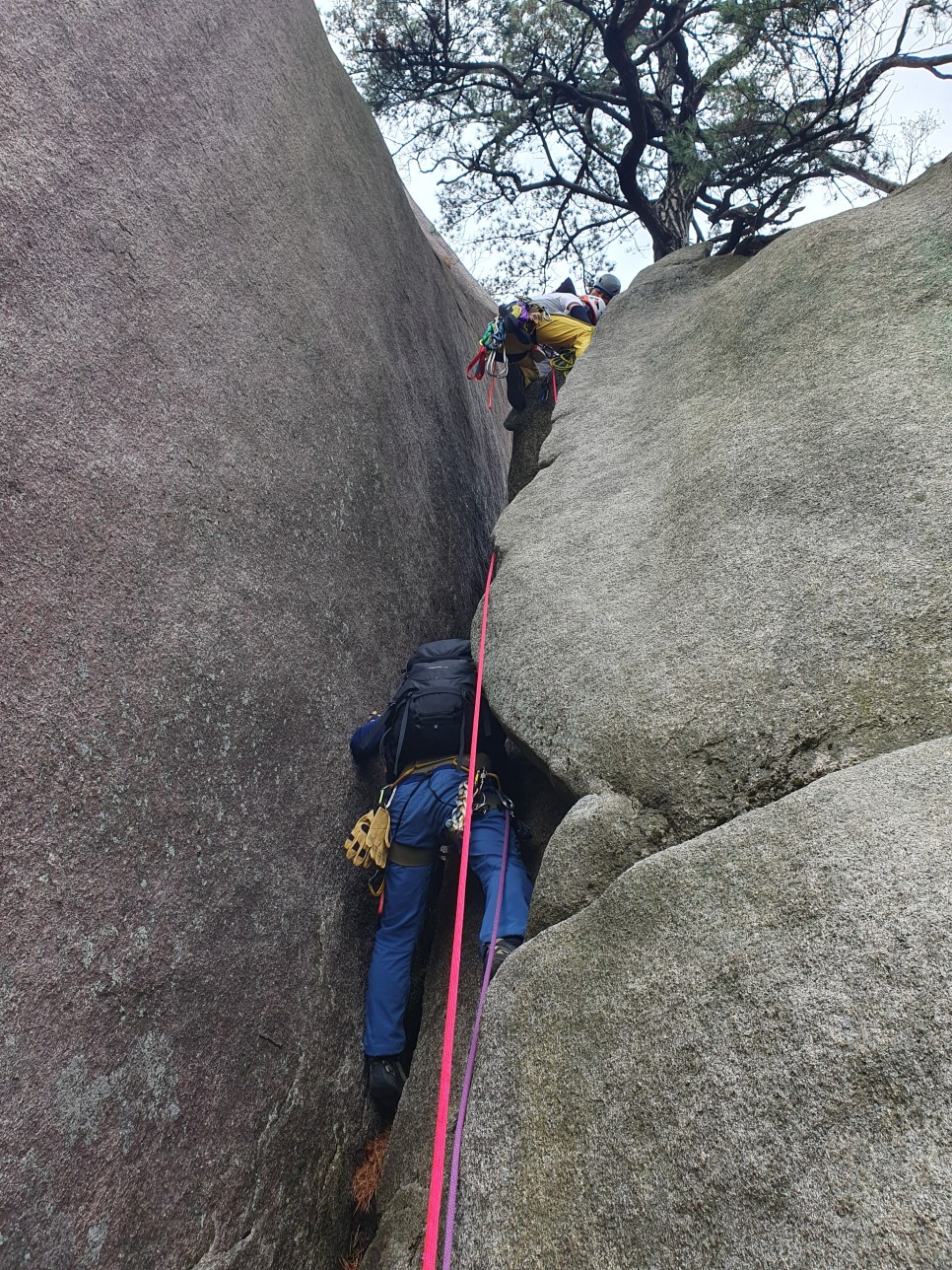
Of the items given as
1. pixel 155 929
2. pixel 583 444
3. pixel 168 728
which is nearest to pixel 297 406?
pixel 583 444

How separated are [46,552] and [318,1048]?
237 centimetres

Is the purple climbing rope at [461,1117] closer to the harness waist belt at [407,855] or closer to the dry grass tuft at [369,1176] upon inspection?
the harness waist belt at [407,855]

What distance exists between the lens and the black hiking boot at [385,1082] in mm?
3609

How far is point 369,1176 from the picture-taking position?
3404mm

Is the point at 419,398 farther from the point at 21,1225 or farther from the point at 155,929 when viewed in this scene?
the point at 21,1225

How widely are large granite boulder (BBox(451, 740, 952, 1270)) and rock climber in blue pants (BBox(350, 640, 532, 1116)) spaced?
1.00 m

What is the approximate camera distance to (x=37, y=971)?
2.47 meters

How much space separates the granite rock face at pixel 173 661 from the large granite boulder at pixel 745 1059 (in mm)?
1050

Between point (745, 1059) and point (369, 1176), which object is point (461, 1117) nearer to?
point (369, 1176)

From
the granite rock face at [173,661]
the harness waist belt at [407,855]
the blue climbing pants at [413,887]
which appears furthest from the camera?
the harness waist belt at [407,855]

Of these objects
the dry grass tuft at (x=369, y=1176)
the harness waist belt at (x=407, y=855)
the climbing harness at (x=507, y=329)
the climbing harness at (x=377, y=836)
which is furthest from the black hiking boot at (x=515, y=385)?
the dry grass tuft at (x=369, y=1176)

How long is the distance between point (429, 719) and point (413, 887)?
0.87 metres

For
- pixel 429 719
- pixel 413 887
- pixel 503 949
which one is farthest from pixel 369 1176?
pixel 429 719

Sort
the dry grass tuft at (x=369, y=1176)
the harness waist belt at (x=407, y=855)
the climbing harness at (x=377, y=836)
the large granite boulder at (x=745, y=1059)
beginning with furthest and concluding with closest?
the harness waist belt at (x=407, y=855)
the climbing harness at (x=377, y=836)
the dry grass tuft at (x=369, y=1176)
the large granite boulder at (x=745, y=1059)
